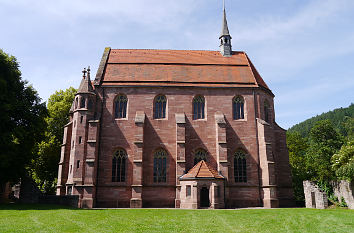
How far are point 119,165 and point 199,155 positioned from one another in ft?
27.3

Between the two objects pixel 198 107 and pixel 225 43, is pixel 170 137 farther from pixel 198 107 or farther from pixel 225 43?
pixel 225 43

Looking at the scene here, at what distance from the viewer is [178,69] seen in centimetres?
3347

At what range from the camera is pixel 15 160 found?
2442 centimetres

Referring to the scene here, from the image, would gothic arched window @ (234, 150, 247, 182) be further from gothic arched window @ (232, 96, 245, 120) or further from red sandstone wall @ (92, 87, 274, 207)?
gothic arched window @ (232, 96, 245, 120)

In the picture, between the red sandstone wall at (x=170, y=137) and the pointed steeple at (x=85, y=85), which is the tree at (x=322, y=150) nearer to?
the red sandstone wall at (x=170, y=137)

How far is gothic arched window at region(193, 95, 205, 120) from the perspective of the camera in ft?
101

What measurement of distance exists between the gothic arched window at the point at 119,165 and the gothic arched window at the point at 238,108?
41.6 ft

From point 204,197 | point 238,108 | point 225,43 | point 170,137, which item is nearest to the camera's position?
point 204,197

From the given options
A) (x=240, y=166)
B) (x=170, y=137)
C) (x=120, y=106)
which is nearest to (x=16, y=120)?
(x=120, y=106)

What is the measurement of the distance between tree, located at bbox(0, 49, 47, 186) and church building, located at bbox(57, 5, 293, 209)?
372 cm

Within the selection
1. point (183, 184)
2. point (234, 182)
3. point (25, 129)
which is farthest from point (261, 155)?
point (25, 129)

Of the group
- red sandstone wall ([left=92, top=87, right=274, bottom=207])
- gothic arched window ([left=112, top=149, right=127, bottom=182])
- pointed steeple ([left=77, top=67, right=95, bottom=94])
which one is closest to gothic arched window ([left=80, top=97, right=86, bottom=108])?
pointed steeple ([left=77, top=67, right=95, bottom=94])

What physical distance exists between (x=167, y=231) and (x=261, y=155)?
19448 mm

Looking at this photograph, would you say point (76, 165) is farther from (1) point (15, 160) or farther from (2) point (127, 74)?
(2) point (127, 74)
